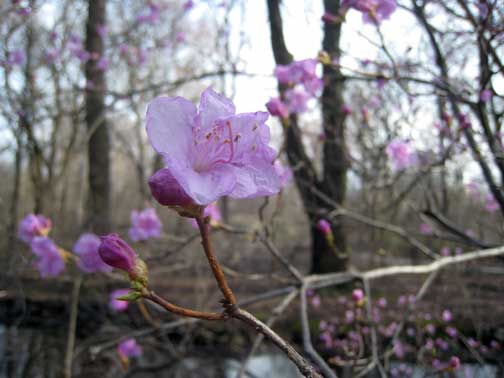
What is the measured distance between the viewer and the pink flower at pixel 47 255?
2.06m

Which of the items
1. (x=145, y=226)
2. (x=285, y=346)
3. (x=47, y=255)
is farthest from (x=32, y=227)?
(x=285, y=346)

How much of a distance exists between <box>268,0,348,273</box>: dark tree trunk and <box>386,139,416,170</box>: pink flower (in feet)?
1.29

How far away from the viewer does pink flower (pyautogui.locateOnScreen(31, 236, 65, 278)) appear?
2.06m

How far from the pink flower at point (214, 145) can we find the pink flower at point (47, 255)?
1657 millimetres

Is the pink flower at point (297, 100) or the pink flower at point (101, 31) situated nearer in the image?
the pink flower at point (297, 100)

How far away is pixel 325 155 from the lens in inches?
217

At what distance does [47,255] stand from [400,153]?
268 cm

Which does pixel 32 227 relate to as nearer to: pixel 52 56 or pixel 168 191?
pixel 168 191

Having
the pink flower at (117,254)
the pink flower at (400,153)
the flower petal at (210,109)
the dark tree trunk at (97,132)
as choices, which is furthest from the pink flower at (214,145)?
the dark tree trunk at (97,132)

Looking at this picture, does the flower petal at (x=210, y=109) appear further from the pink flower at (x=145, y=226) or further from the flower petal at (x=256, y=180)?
the pink flower at (x=145, y=226)

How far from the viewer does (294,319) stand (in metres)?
5.19

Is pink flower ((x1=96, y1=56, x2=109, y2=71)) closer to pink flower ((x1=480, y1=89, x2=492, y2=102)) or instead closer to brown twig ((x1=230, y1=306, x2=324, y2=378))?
pink flower ((x1=480, y1=89, x2=492, y2=102))

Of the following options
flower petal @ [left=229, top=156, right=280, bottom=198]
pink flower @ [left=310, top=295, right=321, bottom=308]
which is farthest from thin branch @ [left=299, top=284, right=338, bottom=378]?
pink flower @ [left=310, top=295, right=321, bottom=308]

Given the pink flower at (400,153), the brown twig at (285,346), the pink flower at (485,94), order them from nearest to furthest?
the brown twig at (285,346), the pink flower at (485,94), the pink flower at (400,153)
